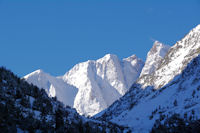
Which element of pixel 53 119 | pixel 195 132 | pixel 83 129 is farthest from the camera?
pixel 195 132

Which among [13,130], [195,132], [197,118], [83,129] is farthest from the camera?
[197,118]

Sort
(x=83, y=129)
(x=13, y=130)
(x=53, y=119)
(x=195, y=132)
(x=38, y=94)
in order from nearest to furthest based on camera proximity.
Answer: (x=13, y=130) → (x=53, y=119) → (x=83, y=129) → (x=38, y=94) → (x=195, y=132)

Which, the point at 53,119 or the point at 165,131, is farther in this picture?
the point at 165,131

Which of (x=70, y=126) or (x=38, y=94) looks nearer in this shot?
(x=70, y=126)

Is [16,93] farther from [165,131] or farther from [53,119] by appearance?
[165,131]

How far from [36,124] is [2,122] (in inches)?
351

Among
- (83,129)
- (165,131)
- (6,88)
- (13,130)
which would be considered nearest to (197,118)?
(165,131)

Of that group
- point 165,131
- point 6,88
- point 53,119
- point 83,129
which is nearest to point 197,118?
point 165,131

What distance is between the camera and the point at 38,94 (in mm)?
102062

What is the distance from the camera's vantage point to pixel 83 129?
9131cm

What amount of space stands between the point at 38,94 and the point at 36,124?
34.0m

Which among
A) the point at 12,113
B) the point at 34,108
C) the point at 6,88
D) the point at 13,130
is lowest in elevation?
the point at 13,130

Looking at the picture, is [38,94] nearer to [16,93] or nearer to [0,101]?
[16,93]

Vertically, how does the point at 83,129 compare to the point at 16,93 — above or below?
below
